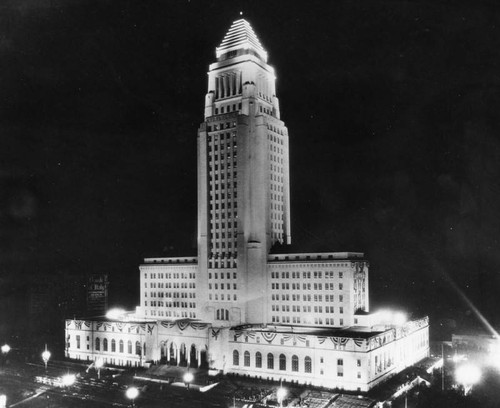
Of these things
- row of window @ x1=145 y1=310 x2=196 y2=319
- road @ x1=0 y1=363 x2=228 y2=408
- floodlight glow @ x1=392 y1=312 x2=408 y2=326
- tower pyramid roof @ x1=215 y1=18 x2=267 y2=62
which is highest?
tower pyramid roof @ x1=215 y1=18 x2=267 y2=62

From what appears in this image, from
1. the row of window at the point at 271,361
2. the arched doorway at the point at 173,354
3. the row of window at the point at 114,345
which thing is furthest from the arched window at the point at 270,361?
the row of window at the point at 114,345

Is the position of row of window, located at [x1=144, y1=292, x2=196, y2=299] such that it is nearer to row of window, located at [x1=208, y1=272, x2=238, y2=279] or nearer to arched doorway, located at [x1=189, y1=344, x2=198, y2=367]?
row of window, located at [x1=208, y1=272, x2=238, y2=279]

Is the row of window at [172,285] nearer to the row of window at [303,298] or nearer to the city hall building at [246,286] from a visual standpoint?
the city hall building at [246,286]

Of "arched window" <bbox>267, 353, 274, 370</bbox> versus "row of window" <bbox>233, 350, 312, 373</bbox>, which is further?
"arched window" <bbox>267, 353, 274, 370</bbox>

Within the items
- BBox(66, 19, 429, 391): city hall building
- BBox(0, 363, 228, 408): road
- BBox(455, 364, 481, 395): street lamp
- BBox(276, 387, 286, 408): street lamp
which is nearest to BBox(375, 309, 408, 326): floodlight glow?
BBox(66, 19, 429, 391): city hall building

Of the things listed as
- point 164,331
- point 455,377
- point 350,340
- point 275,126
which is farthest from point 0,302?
point 455,377

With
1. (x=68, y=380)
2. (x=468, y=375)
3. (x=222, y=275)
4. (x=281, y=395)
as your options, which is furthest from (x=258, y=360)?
(x=468, y=375)

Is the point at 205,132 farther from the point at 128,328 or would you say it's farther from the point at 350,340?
the point at 350,340
